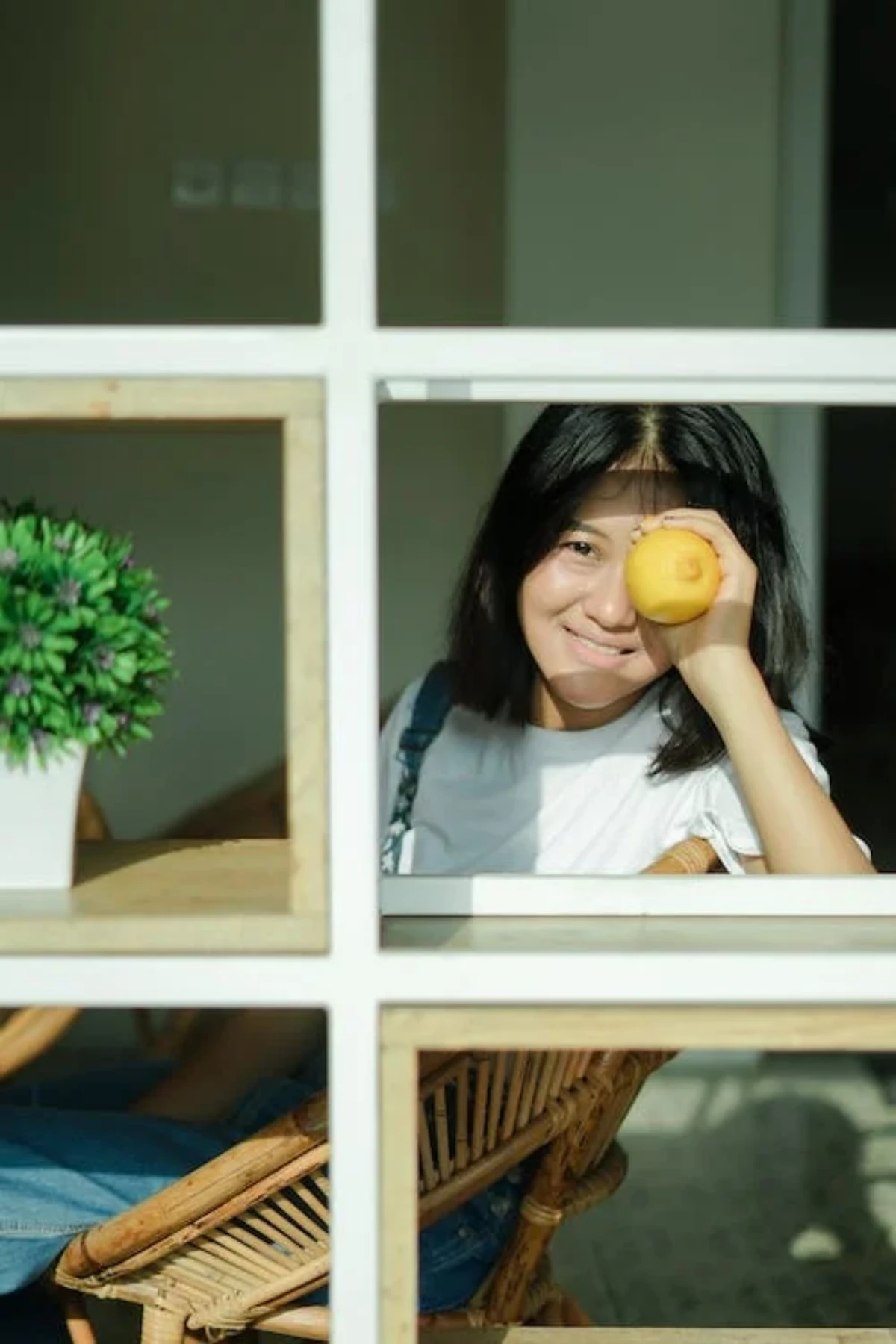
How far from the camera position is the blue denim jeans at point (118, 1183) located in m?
1.59

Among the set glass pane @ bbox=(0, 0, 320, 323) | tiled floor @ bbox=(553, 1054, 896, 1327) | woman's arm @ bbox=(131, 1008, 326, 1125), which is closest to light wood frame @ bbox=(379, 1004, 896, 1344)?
woman's arm @ bbox=(131, 1008, 326, 1125)

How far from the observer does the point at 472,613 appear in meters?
2.09

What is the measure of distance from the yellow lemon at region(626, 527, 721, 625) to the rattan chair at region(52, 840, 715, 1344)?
0.86 feet

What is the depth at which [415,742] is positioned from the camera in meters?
2.10

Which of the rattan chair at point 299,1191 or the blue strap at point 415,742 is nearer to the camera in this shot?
the rattan chair at point 299,1191

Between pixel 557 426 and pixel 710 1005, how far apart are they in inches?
32.7

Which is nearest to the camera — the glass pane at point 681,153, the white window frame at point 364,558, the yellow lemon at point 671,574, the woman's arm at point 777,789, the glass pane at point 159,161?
the white window frame at point 364,558

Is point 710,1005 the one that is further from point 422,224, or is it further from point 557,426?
point 422,224

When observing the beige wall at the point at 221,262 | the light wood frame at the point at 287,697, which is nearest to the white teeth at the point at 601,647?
the light wood frame at the point at 287,697

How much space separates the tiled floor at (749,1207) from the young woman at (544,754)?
99cm

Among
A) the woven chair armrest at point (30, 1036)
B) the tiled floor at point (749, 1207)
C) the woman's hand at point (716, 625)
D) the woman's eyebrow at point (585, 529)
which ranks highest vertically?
the woman's eyebrow at point (585, 529)

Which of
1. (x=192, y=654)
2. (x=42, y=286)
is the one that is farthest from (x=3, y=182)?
(x=192, y=654)

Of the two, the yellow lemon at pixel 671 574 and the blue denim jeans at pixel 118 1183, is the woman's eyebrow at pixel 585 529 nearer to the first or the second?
the yellow lemon at pixel 671 574

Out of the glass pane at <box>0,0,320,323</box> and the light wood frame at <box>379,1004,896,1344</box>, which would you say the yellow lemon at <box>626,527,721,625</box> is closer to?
the light wood frame at <box>379,1004,896,1344</box>
